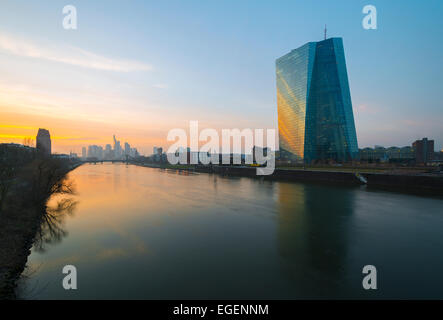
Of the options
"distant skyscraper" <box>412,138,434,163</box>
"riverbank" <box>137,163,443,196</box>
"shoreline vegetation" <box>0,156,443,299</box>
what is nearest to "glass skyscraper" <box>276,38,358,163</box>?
"riverbank" <box>137,163,443,196</box>

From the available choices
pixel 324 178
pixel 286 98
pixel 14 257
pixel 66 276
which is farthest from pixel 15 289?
pixel 286 98

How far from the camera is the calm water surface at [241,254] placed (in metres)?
9.80

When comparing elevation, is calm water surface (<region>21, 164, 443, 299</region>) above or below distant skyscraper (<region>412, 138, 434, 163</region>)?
below

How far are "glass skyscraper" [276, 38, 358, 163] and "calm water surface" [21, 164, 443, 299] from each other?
10223 cm

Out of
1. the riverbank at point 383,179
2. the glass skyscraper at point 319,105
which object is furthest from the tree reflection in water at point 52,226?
the glass skyscraper at point 319,105

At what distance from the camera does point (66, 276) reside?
1120 cm

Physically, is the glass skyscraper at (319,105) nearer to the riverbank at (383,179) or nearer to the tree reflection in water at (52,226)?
the riverbank at (383,179)

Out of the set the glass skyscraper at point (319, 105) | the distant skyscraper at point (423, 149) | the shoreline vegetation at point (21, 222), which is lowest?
the shoreline vegetation at point (21, 222)

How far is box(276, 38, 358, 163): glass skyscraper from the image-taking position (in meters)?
115

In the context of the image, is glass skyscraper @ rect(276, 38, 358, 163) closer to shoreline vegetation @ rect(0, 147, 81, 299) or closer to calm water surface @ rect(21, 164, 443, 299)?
calm water surface @ rect(21, 164, 443, 299)

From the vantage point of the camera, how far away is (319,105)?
122 m

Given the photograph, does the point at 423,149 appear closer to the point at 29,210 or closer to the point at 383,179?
the point at 383,179

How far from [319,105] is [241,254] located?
128 metres

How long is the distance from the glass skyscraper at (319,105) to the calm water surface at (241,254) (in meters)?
102
